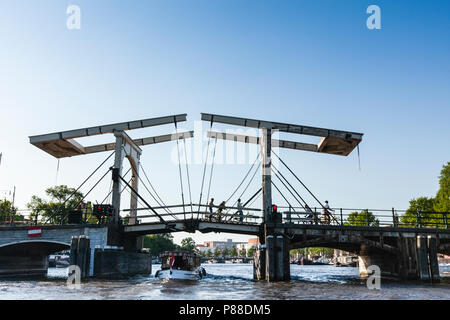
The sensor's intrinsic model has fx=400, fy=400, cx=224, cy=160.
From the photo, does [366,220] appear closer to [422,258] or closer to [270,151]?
[422,258]

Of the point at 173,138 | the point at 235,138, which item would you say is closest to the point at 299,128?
the point at 235,138

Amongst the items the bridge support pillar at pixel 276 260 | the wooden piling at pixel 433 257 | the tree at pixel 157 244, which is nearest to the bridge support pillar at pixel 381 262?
the wooden piling at pixel 433 257

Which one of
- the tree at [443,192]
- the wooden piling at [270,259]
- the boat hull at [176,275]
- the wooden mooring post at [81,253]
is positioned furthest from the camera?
the tree at [443,192]

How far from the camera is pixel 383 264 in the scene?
23.7 m

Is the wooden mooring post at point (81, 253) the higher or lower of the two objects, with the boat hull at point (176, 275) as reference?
higher

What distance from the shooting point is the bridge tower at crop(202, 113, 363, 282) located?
1894 cm

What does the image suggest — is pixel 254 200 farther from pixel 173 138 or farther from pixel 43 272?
pixel 43 272

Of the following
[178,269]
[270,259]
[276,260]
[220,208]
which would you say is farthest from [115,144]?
[276,260]

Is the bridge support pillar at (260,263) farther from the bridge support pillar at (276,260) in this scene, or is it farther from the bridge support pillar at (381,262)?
the bridge support pillar at (381,262)

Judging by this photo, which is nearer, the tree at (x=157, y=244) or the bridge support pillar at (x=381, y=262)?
the bridge support pillar at (x=381, y=262)

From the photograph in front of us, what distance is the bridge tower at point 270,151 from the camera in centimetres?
1894

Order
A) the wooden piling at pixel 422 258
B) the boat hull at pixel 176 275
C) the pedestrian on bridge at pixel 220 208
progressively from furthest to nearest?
the pedestrian on bridge at pixel 220 208
the boat hull at pixel 176 275
the wooden piling at pixel 422 258

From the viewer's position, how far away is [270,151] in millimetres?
21578

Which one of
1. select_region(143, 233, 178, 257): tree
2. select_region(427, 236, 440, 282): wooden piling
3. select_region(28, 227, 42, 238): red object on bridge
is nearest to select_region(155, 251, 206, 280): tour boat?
select_region(28, 227, 42, 238): red object on bridge
